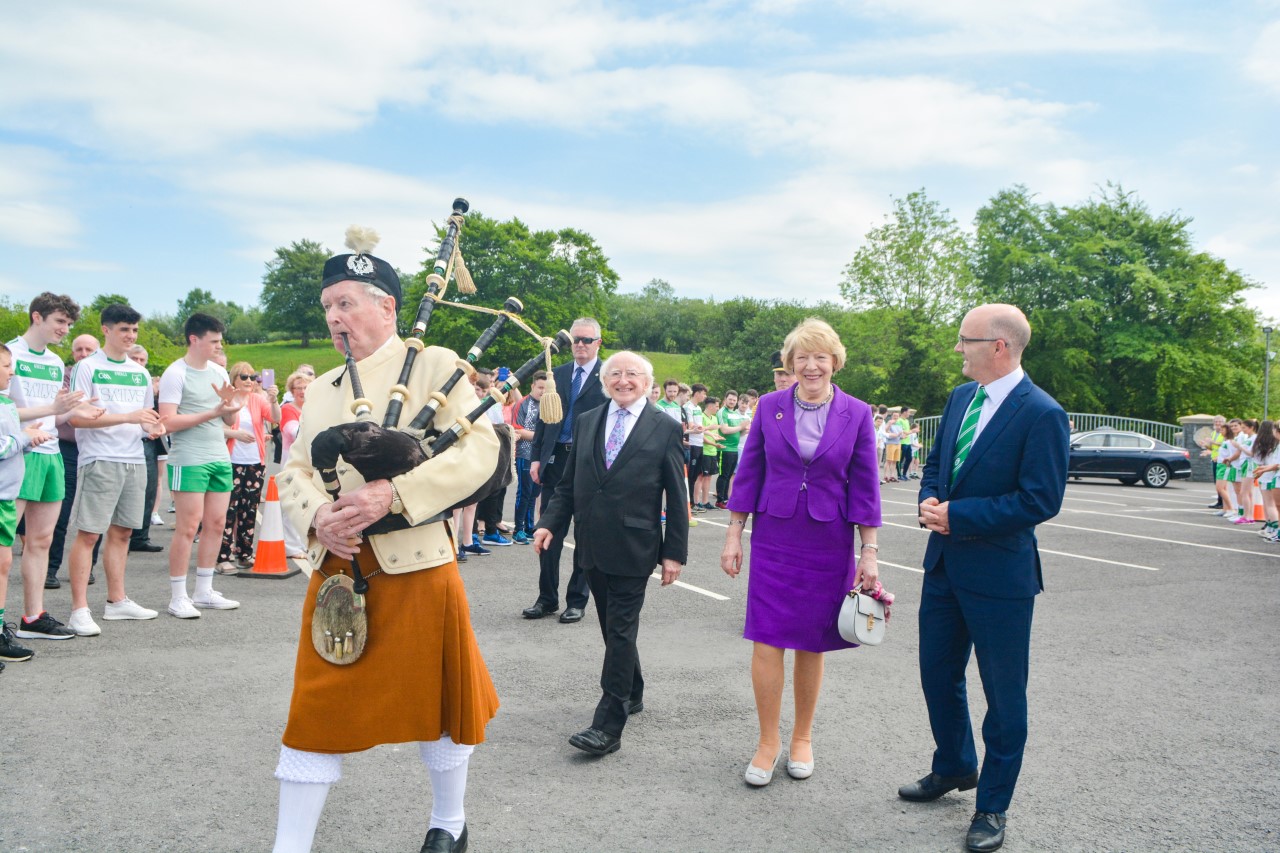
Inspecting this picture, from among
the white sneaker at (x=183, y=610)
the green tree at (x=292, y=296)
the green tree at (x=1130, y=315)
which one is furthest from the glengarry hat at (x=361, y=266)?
the green tree at (x=292, y=296)

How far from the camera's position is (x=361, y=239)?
297 cm

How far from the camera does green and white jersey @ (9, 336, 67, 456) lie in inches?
225

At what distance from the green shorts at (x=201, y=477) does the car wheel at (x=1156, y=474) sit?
2464 centimetres

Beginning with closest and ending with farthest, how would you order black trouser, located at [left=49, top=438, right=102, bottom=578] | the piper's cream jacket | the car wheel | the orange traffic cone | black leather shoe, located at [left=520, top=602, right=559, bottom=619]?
the piper's cream jacket < black leather shoe, located at [left=520, top=602, right=559, bottom=619] < black trouser, located at [left=49, top=438, right=102, bottom=578] < the orange traffic cone < the car wheel

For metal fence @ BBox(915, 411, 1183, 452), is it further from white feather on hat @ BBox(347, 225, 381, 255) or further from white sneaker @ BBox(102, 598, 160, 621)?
white feather on hat @ BBox(347, 225, 381, 255)

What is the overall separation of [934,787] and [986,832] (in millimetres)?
429

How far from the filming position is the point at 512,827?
3.38 m

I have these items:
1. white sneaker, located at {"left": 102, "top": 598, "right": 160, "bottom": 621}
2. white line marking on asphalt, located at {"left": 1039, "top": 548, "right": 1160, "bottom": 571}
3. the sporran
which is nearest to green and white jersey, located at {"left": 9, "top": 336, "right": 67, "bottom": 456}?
white sneaker, located at {"left": 102, "top": 598, "right": 160, "bottom": 621}

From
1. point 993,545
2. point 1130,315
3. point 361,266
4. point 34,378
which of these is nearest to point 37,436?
point 34,378

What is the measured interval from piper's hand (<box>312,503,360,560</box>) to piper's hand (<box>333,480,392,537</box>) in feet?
0.06

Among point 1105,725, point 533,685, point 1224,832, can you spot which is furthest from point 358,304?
point 1105,725

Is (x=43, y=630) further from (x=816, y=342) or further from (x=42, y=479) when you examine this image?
(x=816, y=342)

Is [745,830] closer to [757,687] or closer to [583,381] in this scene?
[757,687]

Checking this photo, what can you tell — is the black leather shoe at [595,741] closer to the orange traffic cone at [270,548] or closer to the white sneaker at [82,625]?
the white sneaker at [82,625]
